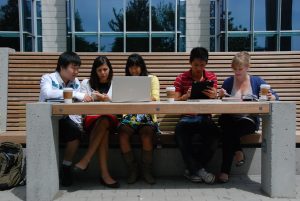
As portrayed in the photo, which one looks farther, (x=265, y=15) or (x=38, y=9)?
(x=38, y=9)

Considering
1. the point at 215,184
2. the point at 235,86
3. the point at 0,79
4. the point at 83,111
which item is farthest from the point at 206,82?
the point at 0,79

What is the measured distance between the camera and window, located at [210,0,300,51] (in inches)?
589

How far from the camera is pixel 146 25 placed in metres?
15.1

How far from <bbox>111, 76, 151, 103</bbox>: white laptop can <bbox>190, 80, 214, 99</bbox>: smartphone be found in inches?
29.4

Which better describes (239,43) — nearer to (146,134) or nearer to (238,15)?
(238,15)

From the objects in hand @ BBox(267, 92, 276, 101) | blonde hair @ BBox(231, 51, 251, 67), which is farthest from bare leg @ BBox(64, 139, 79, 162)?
hand @ BBox(267, 92, 276, 101)

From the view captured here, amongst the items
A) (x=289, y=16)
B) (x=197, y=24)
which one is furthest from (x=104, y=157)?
(x=289, y=16)

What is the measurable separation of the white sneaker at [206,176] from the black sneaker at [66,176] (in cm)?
151

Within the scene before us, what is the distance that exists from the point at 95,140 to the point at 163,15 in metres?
11.4

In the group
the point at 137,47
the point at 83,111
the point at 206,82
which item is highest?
the point at 137,47

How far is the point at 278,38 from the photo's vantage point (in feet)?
49.0

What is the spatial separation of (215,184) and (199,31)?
11.4 metres

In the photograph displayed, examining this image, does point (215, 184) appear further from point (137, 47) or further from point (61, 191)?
point (137, 47)

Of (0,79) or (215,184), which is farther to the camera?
(0,79)
